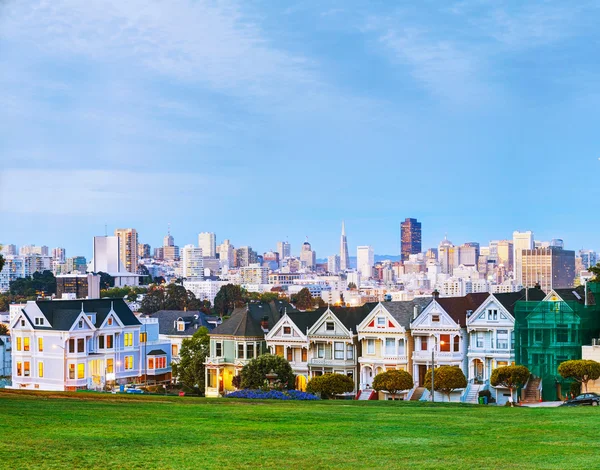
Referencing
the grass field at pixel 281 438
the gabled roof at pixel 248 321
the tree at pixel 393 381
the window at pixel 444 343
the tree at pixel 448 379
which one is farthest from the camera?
the gabled roof at pixel 248 321

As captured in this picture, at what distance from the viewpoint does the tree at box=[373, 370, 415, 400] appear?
52094mm

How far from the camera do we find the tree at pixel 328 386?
5319 cm

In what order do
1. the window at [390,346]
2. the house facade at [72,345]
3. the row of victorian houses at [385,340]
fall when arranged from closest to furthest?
the row of victorian houses at [385,340]
the window at [390,346]
the house facade at [72,345]

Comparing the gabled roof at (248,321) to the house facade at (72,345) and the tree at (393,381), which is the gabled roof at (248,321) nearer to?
the house facade at (72,345)

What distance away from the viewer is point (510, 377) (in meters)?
49.4

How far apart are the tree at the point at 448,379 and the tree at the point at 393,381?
1.07 metres

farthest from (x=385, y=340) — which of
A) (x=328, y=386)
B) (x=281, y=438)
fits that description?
(x=281, y=438)

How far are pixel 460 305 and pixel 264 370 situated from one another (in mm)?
11639

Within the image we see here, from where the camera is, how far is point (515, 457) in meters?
18.7

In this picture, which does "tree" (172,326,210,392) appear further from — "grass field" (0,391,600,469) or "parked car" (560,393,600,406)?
"grass field" (0,391,600,469)

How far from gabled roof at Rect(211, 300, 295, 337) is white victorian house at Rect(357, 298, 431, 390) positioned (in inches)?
297

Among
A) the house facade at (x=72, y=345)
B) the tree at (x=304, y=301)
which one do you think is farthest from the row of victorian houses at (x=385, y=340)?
the tree at (x=304, y=301)

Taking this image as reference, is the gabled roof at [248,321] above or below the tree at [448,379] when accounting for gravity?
above

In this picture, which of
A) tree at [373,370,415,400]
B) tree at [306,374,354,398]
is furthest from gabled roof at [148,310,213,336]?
tree at [373,370,415,400]
